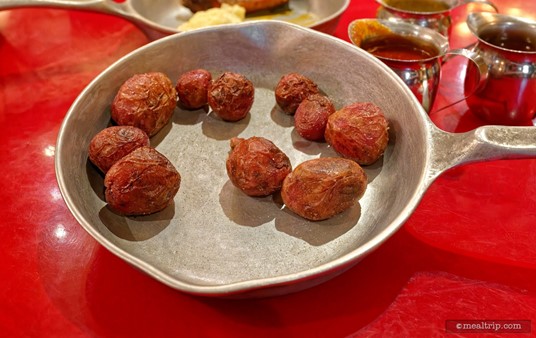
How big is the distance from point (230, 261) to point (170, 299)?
19 cm

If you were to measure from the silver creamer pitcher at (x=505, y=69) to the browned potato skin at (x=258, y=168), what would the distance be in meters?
0.89

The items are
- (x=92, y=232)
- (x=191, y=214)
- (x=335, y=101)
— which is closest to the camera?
(x=92, y=232)

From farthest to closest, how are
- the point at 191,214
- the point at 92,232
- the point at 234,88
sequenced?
the point at 234,88, the point at 191,214, the point at 92,232

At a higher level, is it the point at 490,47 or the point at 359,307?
the point at 490,47

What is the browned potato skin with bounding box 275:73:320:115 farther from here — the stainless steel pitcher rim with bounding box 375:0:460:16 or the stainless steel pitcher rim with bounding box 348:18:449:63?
the stainless steel pitcher rim with bounding box 375:0:460:16

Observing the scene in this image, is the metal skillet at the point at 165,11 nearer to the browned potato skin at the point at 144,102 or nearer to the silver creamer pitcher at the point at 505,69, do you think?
the browned potato skin at the point at 144,102

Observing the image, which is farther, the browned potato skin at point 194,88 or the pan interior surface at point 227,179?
the browned potato skin at point 194,88

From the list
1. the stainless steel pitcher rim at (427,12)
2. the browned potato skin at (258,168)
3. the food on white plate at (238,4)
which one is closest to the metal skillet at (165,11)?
the food on white plate at (238,4)

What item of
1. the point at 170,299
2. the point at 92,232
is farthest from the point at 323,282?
the point at 92,232

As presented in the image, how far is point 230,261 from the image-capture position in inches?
47.3

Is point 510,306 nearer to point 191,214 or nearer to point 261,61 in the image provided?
point 191,214

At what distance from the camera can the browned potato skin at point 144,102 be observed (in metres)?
1.51

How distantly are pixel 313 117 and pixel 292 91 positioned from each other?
162 millimetres

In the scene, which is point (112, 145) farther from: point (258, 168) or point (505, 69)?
point (505, 69)
